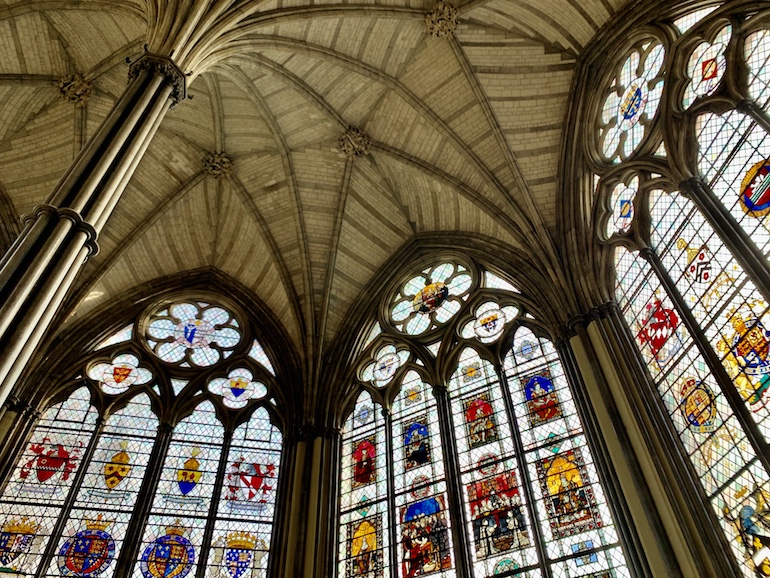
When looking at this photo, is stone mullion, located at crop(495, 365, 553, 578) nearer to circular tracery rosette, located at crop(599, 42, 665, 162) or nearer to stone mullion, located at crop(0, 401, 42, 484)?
circular tracery rosette, located at crop(599, 42, 665, 162)

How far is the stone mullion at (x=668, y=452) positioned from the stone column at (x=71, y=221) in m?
6.70

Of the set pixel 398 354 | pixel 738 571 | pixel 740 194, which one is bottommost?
pixel 738 571

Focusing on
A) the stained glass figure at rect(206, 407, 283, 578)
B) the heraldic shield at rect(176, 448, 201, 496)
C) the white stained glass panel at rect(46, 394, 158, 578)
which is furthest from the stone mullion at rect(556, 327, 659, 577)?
the white stained glass panel at rect(46, 394, 158, 578)

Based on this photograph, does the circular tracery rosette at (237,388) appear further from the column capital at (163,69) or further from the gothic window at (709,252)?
the gothic window at (709,252)

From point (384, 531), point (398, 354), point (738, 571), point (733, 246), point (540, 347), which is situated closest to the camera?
point (738, 571)

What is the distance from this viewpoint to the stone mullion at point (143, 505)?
10172 millimetres

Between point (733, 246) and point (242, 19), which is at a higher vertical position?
point (242, 19)

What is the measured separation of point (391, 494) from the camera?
1066 centimetres

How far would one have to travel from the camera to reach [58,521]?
34.6ft

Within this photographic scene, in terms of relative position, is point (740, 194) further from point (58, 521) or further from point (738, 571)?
point (58, 521)

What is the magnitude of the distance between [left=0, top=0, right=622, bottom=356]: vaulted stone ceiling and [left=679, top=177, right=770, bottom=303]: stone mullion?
122 inches

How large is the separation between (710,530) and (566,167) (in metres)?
6.76

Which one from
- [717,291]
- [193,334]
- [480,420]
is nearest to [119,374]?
[193,334]

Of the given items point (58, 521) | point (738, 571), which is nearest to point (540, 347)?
point (738, 571)
